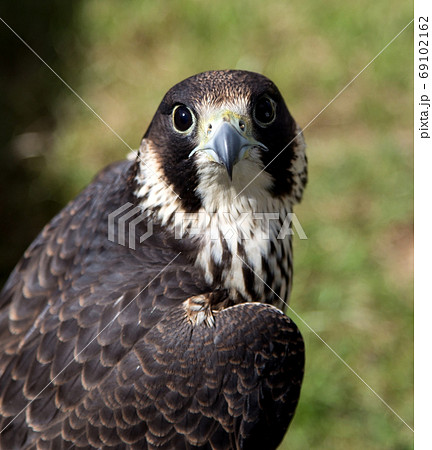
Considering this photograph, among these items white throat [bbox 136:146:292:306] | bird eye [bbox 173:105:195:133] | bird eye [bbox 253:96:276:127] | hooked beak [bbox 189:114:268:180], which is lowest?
white throat [bbox 136:146:292:306]

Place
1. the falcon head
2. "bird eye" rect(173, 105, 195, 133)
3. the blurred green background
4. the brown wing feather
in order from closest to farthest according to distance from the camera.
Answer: the brown wing feather, the falcon head, "bird eye" rect(173, 105, 195, 133), the blurred green background

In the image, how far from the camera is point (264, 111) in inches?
114

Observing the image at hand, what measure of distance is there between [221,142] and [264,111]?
0.36m

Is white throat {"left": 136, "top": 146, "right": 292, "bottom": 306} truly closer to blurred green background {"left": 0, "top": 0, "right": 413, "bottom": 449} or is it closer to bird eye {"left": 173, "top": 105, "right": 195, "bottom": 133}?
bird eye {"left": 173, "top": 105, "right": 195, "bottom": 133}

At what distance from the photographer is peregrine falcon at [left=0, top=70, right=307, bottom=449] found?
257 cm

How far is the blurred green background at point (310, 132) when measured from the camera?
4.74 m

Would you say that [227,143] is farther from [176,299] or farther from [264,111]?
[176,299]

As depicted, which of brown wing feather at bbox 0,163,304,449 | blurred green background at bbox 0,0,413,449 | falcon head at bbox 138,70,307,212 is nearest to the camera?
brown wing feather at bbox 0,163,304,449

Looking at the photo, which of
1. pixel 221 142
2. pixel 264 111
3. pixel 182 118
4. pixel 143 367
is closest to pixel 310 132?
pixel 264 111

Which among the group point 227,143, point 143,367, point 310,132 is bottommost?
point 143,367

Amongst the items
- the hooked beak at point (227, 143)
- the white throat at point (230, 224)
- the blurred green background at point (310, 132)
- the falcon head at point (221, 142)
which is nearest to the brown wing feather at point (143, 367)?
the white throat at point (230, 224)

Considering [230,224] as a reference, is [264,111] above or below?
above

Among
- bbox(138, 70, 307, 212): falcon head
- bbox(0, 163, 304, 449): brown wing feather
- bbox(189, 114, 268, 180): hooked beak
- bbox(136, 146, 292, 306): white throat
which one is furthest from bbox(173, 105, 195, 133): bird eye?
bbox(0, 163, 304, 449): brown wing feather

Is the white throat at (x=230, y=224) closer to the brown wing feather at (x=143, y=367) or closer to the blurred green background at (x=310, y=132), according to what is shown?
the brown wing feather at (x=143, y=367)
